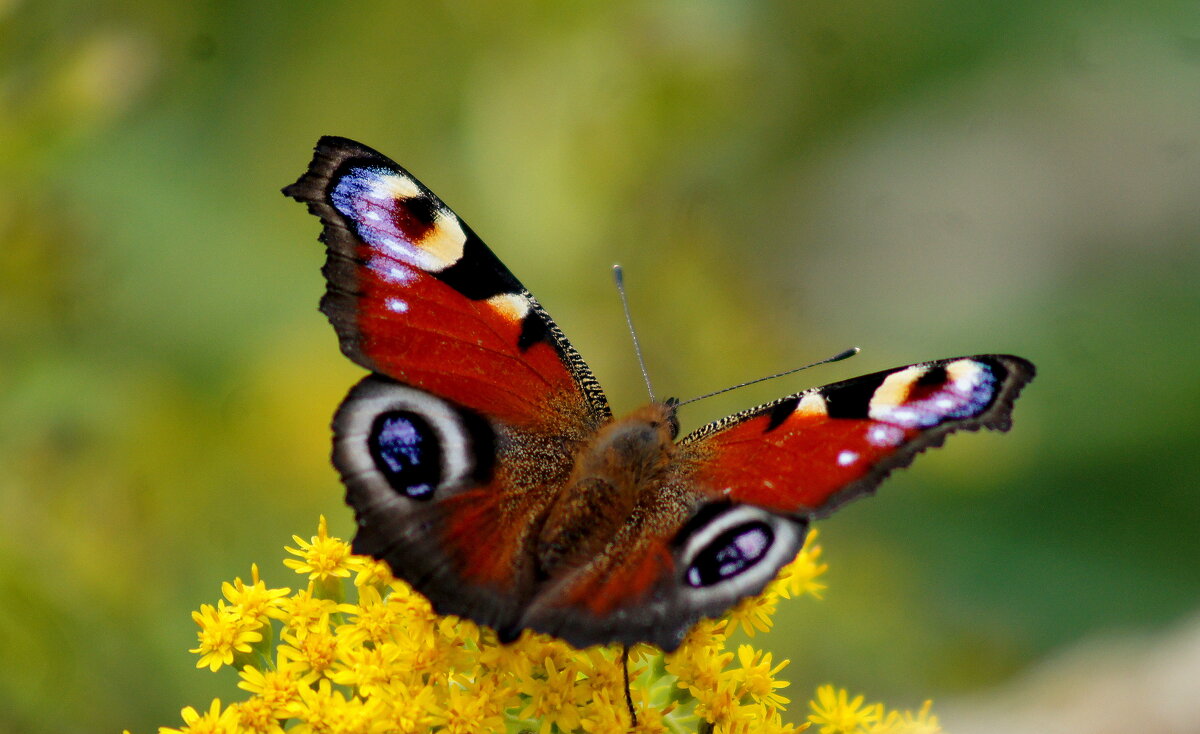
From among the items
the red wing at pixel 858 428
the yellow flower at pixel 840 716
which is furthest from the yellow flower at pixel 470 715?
the yellow flower at pixel 840 716

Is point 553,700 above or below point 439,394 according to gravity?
below

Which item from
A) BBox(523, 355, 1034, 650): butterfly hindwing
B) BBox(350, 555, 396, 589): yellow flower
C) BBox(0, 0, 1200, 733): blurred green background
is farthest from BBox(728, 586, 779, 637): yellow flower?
BBox(0, 0, 1200, 733): blurred green background

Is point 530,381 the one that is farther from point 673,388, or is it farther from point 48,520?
point 673,388

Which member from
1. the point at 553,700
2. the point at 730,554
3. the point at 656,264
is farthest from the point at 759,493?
the point at 656,264

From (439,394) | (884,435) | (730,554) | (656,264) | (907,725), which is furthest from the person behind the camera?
(656,264)

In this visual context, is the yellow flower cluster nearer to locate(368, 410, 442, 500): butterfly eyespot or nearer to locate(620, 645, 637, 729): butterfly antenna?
locate(620, 645, 637, 729): butterfly antenna

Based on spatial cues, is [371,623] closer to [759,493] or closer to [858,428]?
[759,493]
